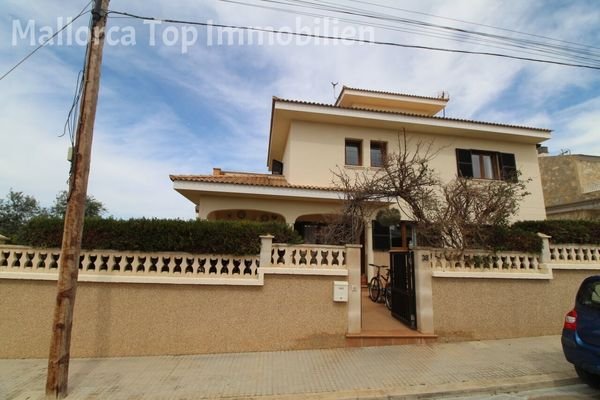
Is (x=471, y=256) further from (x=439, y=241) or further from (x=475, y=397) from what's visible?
(x=475, y=397)

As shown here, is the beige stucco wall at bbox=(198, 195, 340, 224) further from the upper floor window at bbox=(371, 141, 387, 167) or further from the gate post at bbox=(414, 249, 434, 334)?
the gate post at bbox=(414, 249, 434, 334)

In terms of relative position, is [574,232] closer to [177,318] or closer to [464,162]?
[464,162]

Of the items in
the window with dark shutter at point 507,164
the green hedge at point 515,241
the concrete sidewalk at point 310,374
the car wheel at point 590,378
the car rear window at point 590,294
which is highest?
the window with dark shutter at point 507,164

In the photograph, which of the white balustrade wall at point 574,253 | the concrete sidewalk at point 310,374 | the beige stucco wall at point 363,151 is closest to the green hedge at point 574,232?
the white balustrade wall at point 574,253

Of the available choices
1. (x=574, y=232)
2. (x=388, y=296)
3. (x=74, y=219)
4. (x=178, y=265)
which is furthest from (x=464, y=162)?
(x=74, y=219)

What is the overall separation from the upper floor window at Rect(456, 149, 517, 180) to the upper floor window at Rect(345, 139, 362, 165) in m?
4.00

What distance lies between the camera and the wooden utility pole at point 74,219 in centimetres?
372

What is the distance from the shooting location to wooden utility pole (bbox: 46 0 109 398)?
12.2 feet

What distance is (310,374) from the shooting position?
14.2 ft

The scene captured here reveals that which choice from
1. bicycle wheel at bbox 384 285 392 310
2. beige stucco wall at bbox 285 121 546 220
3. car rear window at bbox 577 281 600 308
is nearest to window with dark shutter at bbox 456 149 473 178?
beige stucco wall at bbox 285 121 546 220

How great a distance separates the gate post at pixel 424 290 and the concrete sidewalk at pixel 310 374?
490 mm

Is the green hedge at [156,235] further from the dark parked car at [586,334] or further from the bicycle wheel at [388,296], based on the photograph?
the dark parked car at [586,334]

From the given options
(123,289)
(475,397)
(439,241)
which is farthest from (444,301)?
(123,289)

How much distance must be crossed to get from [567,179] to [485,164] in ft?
27.0
